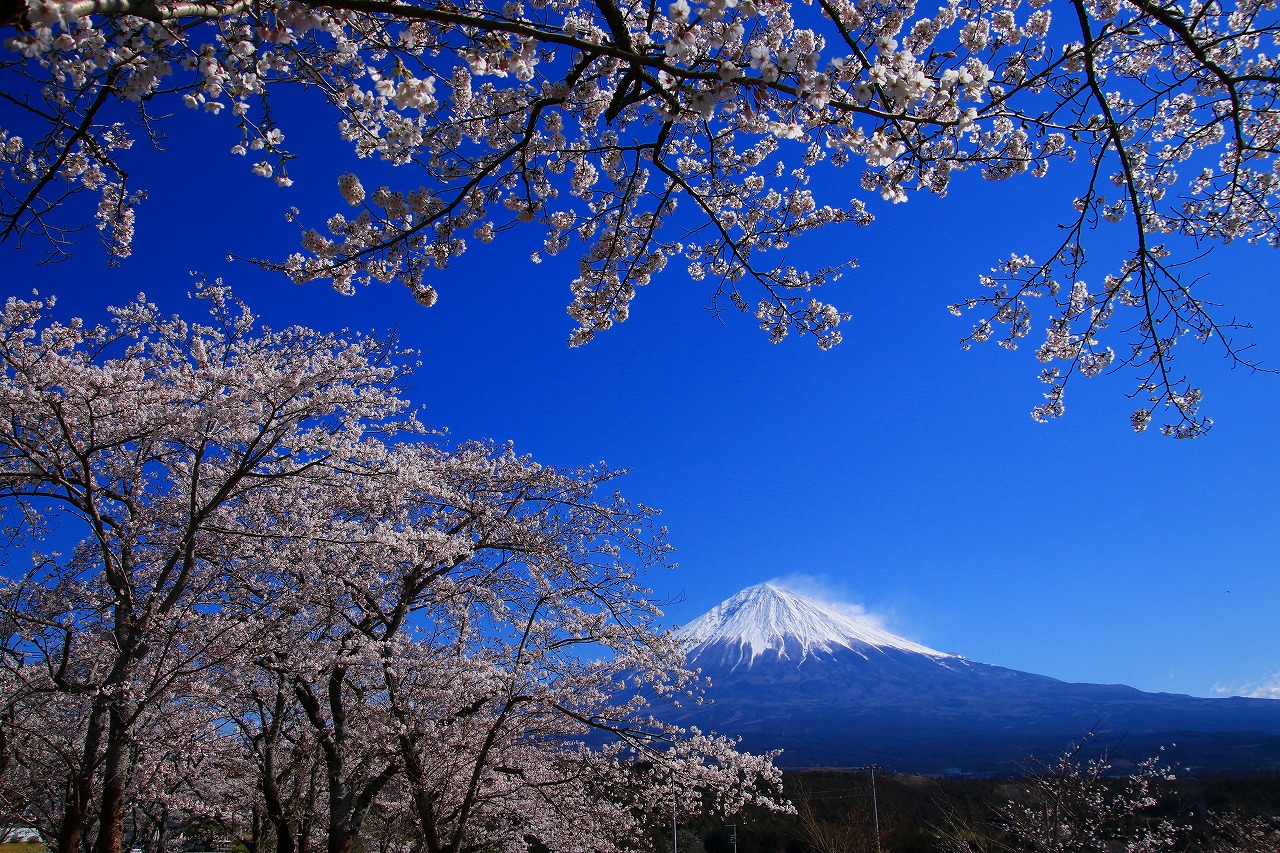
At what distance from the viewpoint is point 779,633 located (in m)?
129

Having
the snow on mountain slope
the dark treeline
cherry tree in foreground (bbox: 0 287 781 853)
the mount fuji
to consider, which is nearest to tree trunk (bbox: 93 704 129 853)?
cherry tree in foreground (bbox: 0 287 781 853)

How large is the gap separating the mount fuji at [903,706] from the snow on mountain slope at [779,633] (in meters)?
0.27

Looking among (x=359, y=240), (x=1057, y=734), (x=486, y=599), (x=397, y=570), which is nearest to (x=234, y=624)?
(x=397, y=570)

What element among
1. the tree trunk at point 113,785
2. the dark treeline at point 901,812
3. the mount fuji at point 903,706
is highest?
the tree trunk at point 113,785

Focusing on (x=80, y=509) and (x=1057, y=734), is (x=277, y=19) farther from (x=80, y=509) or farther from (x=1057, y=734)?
(x=1057, y=734)

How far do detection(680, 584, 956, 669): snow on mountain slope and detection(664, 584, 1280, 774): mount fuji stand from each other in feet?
0.90

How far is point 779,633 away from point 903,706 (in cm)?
2840

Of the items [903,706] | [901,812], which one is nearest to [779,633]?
[903,706]

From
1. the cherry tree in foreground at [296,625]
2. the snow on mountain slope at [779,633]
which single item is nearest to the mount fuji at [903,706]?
the snow on mountain slope at [779,633]

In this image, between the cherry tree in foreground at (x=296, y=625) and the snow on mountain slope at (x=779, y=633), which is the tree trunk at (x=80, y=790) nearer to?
the cherry tree in foreground at (x=296, y=625)

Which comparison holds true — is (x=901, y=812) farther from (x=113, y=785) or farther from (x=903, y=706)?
(x=903, y=706)

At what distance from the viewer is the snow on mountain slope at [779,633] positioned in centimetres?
12081

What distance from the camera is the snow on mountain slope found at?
121 meters

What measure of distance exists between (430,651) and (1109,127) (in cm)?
811
